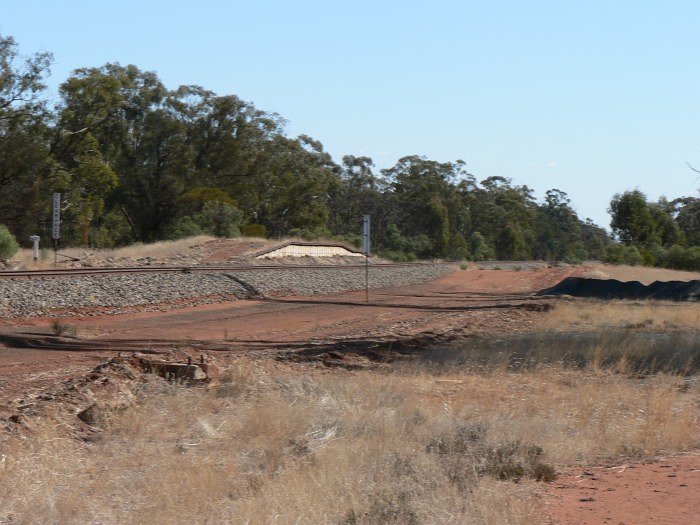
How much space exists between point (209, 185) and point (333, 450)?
68.4 metres

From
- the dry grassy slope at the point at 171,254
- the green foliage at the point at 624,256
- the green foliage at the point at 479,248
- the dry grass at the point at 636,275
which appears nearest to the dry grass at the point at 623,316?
the dry grassy slope at the point at 171,254

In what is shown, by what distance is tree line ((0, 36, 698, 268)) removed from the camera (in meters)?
54.2

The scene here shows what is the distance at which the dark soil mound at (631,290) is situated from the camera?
112 ft

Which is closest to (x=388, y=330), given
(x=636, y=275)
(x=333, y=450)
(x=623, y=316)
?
(x=623, y=316)

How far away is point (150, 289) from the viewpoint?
26766 millimetres

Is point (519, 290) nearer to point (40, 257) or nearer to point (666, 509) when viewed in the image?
point (40, 257)

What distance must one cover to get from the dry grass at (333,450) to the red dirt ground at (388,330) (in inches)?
22.0

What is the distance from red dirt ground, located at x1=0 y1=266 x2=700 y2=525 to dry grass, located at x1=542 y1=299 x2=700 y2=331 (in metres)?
0.97

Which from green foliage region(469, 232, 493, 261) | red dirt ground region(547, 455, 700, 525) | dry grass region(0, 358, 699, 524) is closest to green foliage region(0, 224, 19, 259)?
dry grass region(0, 358, 699, 524)

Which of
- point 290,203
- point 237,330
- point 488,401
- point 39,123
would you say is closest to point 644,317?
point 237,330

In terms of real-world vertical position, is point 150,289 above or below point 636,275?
below

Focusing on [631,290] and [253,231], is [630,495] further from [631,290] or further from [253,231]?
[253,231]

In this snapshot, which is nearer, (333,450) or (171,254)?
(333,450)

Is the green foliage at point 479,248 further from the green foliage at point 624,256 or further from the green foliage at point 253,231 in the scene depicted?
the green foliage at point 253,231
